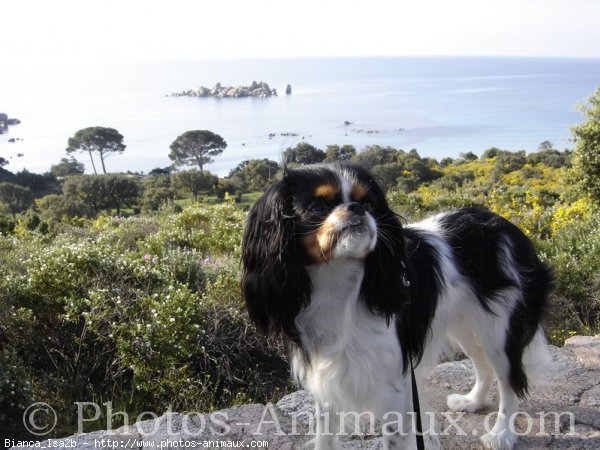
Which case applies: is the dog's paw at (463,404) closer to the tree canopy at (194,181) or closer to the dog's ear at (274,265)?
the dog's ear at (274,265)

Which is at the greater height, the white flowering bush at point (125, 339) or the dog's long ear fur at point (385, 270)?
the dog's long ear fur at point (385, 270)

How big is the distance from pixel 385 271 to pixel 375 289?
93 mm

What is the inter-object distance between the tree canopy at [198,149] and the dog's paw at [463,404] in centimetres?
2575

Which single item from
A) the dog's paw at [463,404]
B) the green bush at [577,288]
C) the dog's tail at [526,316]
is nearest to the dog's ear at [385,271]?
the dog's tail at [526,316]

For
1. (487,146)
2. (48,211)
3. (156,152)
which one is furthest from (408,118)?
(48,211)

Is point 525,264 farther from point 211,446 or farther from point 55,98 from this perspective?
point 55,98

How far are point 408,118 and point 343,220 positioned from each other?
4047 centimetres

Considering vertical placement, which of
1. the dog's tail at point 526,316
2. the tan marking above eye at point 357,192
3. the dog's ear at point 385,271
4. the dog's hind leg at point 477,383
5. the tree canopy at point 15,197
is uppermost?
the tan marking above eye at point 357,192

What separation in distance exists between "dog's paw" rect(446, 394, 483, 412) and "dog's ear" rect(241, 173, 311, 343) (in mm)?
1416

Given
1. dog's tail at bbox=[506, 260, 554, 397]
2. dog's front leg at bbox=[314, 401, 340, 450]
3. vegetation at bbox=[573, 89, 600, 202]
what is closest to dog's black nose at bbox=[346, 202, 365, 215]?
dog's front leg at bbox=[314, 401, 340, 450]

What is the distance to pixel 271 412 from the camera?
340cm

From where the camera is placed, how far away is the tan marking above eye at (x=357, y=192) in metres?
2.37

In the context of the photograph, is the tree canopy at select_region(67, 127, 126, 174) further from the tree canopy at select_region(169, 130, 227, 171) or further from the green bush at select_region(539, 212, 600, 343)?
the green bush at select_region(539, 212, 600, 343)

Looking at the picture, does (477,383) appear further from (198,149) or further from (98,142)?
(98,142)
